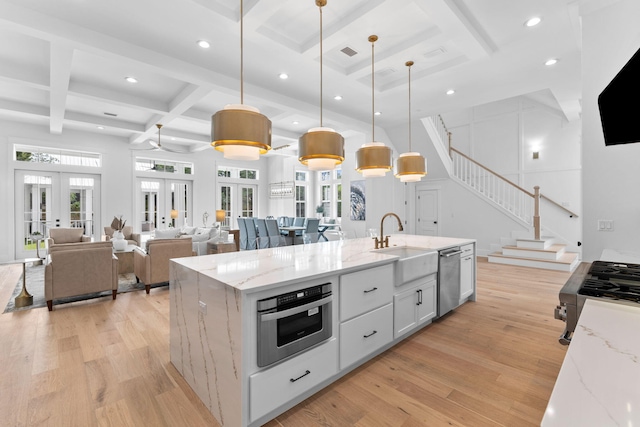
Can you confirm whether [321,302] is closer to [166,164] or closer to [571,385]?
[571,385]

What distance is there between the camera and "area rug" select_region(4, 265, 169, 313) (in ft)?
12.4

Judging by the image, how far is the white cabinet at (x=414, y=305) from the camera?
2602 millimetres

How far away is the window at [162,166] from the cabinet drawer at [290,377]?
872cm

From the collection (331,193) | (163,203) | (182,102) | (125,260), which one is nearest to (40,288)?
(125,260)

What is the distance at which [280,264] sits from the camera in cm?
218

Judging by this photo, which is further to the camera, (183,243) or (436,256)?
(183,243)

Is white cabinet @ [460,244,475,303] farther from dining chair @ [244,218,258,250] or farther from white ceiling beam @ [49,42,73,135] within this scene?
dining chair @ [244,218,258,250]

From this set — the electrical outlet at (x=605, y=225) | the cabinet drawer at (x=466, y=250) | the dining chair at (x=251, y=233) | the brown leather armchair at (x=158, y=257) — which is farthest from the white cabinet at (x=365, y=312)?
the dining chair at (x=251, y=233)

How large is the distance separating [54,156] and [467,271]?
31.6 feet

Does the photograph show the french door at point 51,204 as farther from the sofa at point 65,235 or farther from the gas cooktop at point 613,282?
the gas cooktop at point 613,282

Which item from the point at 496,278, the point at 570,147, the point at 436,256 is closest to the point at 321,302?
the point at 436,256

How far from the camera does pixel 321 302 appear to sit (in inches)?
74.4

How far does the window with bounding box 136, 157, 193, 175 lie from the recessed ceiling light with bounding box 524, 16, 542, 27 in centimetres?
899

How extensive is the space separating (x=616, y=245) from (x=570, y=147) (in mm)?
5691
